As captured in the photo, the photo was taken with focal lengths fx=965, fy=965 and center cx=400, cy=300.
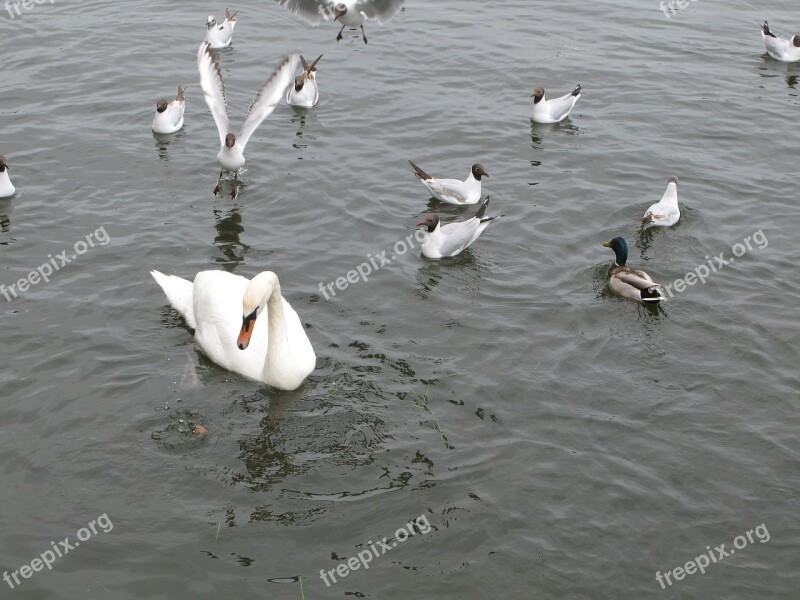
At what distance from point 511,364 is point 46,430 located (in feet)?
16.8

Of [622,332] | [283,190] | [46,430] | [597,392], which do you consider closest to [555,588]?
[597,392]

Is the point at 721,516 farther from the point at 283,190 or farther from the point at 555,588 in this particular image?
the point at 283,190

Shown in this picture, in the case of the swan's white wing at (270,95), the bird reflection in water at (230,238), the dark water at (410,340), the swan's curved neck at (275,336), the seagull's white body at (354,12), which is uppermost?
the seagull's white body at (354,12)

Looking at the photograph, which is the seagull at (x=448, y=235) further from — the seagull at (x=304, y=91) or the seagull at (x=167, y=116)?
the seagull at (x=167, y=116)

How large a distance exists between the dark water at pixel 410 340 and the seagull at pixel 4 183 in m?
0.21

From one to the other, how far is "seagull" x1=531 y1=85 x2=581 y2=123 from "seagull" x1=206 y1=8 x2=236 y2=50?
7.19m

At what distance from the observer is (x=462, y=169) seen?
53.9ft

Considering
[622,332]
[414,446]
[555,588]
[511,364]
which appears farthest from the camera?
[622,332]

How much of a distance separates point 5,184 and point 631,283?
9.41 m

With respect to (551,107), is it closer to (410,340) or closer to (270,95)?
(270,95)

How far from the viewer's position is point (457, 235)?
45.1 ft

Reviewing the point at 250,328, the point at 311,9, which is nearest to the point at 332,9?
the point at 311,9

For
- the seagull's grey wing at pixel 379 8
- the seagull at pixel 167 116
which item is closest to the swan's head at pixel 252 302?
the seagull's grey wing at pixel 379 8

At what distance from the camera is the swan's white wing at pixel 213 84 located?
48.4 feet
